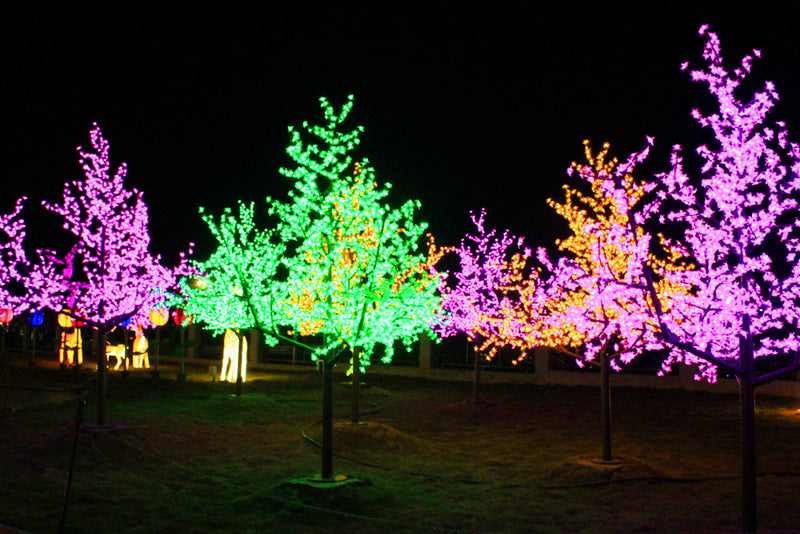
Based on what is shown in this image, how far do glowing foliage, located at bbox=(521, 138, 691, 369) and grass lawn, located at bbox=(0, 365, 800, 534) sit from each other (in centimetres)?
195

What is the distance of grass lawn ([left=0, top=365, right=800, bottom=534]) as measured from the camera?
828 centimetres

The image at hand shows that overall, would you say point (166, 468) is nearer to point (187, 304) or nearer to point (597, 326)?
point (597, 326)

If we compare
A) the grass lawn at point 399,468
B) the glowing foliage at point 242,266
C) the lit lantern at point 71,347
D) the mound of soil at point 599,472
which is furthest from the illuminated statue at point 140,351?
the mound of soil at point 599,472

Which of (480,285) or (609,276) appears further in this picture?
(480,285)

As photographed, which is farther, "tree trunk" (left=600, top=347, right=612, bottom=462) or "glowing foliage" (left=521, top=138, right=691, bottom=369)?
"tree trunk" (left=600, top=347, right=612, bottom=462)

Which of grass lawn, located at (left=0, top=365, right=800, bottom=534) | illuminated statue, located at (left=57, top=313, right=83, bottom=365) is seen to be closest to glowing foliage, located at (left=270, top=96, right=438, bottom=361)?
grass lawn, located at (left=0, top=365, right=800, bottom=534)

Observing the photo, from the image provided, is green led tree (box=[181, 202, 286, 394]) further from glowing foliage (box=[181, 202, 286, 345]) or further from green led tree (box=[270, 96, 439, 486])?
green led tree (box=[270, 96, 439, 486])

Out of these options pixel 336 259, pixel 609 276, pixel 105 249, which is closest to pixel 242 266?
pixel 105 249

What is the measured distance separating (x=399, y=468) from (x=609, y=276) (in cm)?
475

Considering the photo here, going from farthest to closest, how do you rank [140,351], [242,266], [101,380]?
[140,351]
[242,266]
[101,380]

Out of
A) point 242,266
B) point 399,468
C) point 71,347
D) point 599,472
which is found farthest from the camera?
point 71,347

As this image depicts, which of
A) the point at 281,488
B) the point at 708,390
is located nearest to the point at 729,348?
the point at 281,488

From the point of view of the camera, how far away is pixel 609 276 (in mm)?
8805

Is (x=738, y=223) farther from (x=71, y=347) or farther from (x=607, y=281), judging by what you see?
(x=71, y=347)
